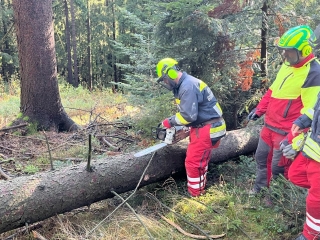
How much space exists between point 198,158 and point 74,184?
1.55 metres

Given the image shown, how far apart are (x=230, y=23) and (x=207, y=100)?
218 centimetres

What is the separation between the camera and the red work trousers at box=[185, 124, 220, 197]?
13.6 feet

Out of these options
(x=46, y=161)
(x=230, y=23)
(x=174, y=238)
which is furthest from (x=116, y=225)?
(x=230, y=23)

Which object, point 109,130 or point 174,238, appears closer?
point 174,238

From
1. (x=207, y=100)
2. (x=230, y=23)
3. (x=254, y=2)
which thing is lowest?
(x=207, y=100)

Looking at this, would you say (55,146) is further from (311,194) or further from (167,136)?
(311,194)

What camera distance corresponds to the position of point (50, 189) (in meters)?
3.52

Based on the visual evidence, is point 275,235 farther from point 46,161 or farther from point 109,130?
point 109,130

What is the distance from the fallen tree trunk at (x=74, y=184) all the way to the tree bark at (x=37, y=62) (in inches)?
144

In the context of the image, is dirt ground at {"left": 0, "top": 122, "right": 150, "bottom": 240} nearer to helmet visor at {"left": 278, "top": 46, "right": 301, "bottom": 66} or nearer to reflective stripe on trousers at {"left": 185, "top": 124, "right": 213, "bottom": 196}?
reflective stripe on trousers at {"left": 185, "top": 124, "right": 213, "bottom": 196}

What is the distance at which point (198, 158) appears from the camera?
4.17 metres

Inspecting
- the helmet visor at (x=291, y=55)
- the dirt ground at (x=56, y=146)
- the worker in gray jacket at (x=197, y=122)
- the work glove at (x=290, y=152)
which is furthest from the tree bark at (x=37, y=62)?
the work glove at (x=290, y=152)

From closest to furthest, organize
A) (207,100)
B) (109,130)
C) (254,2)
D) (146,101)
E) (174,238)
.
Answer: (174,238) → (207,100) → (254,2) → (146,101) → (109,130)

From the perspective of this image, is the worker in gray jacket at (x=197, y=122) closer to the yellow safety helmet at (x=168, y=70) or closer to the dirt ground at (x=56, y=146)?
the yellow safety helmet at (x=168, y=70)
